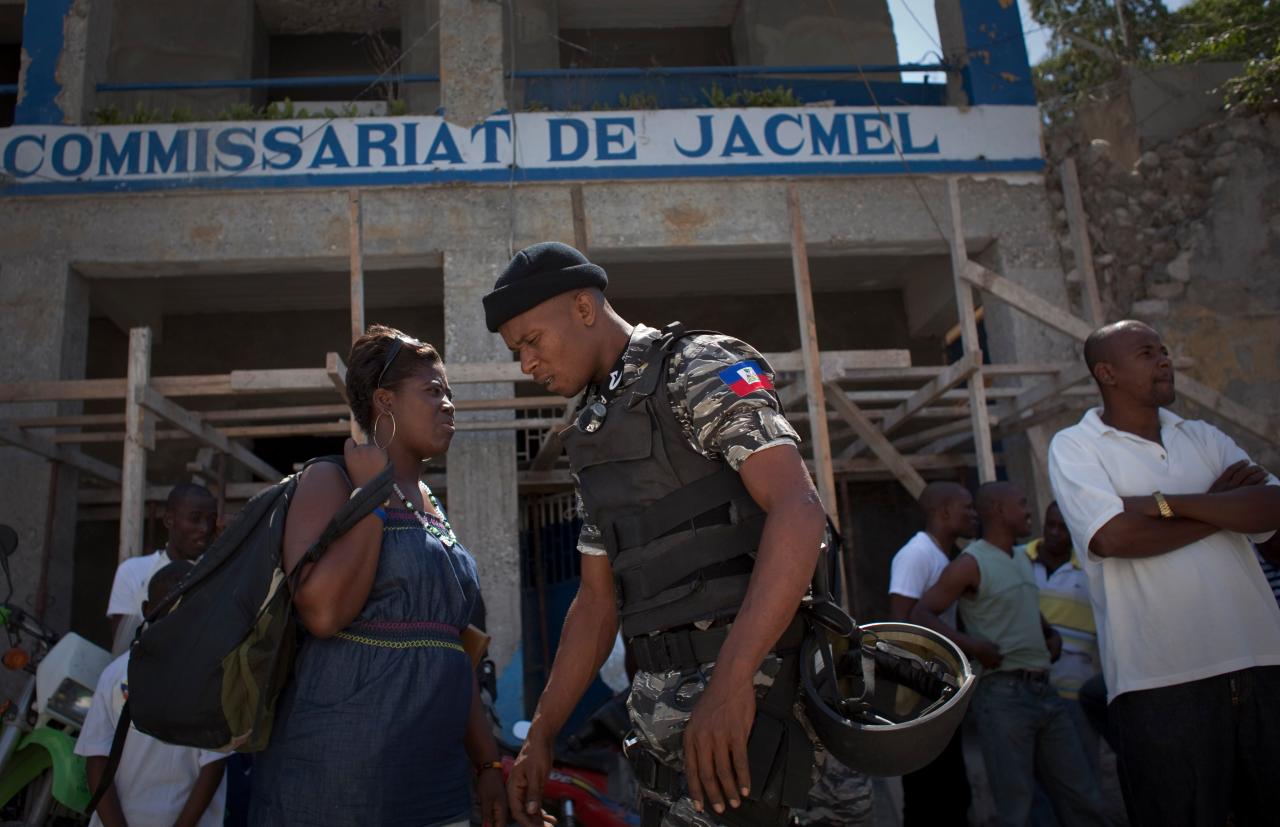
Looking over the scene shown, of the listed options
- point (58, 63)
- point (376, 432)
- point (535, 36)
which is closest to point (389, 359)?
point (376, 432)

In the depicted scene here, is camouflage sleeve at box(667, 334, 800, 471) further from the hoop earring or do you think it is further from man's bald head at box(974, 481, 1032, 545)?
man's bald head at box(974, 481, 1032, 545)

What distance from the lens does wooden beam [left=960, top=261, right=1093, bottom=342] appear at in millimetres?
6500

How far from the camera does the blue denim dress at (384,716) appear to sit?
7.79 feet

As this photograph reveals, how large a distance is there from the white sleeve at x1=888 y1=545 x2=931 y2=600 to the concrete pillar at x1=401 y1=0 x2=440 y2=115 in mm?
5601

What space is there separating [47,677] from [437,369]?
282 cm

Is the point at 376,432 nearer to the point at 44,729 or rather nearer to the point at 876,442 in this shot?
the point at 44,729

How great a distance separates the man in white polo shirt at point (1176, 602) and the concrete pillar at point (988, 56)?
5759 mm

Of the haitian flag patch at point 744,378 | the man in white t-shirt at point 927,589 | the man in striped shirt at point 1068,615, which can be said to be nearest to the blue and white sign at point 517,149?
the man in striped shirt at point 1068,615

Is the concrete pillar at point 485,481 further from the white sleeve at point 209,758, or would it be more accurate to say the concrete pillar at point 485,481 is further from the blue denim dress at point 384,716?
the blue denim dress at point 384,716

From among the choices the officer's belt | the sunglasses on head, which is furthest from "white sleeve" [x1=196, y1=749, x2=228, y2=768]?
the officer's belt

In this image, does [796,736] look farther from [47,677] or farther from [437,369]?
[47,677]

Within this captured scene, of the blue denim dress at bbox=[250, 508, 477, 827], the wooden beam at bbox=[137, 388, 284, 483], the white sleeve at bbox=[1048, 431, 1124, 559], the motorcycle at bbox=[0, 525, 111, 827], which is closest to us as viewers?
the blue denim dress at bbox=[250, 508, 477, 827]

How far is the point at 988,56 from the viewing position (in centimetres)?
848

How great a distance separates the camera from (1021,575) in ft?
15.4
